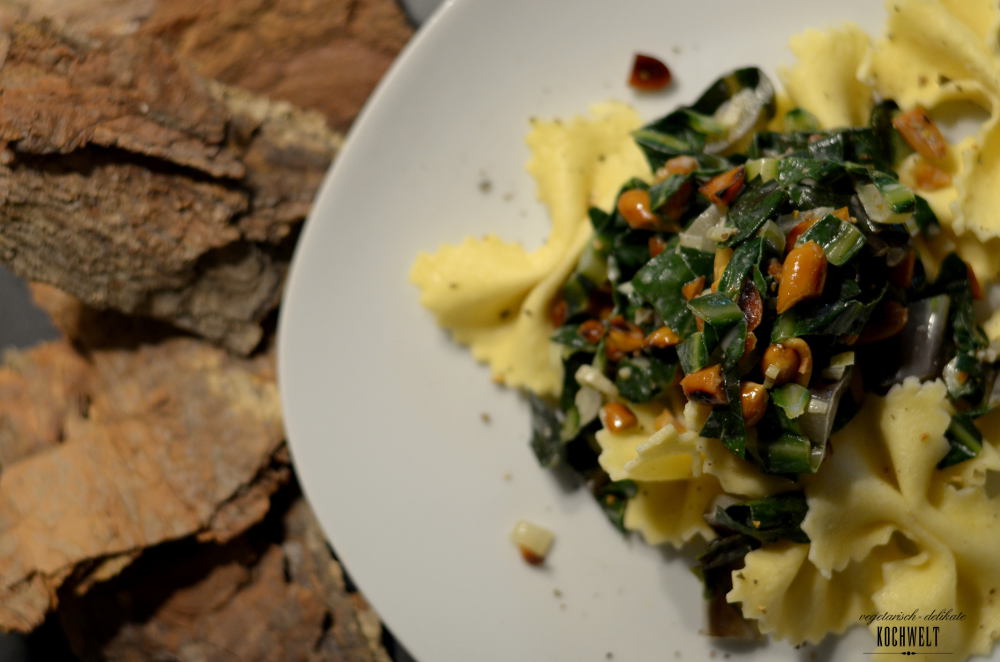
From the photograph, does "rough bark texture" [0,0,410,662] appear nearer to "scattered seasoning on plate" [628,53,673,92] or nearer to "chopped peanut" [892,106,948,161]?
"scattered seasoning on plate" [628,53,673,92]

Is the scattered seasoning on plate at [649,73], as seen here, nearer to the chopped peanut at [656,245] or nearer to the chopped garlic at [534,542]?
the chopped peanut at [656,245]

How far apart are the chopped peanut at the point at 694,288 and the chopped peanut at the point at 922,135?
0.88 metres

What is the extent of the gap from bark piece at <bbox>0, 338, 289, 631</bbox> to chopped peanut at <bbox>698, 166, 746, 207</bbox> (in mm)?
1894

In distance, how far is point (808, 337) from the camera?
8.23ft

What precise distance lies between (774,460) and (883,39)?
4.93ft

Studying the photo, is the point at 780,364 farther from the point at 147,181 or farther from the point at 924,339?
the point at 147,181

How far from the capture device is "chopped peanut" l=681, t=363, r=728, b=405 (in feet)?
8.21

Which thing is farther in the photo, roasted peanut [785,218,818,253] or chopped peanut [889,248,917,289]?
chopped peanut [889,248,917,289]

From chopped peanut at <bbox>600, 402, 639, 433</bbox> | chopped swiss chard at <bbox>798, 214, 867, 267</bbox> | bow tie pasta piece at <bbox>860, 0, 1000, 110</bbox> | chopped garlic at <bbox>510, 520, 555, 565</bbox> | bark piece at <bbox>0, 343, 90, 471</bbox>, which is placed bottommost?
bark piece at <bbox>0, 343, 90, 471</bbox>

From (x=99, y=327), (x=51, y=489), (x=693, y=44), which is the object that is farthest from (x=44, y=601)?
(x=693, y=44)

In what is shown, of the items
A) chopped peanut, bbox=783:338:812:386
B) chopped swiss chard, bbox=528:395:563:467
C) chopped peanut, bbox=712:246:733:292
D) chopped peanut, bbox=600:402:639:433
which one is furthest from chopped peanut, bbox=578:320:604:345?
chopped peanut, bbox=783:338:812:386

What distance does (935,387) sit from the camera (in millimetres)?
2668

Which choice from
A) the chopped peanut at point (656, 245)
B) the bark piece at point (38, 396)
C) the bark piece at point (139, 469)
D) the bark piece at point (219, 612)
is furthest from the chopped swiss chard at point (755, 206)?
the bark piece at point (38, 396)

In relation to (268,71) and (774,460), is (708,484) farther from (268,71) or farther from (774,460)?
(268,71)
